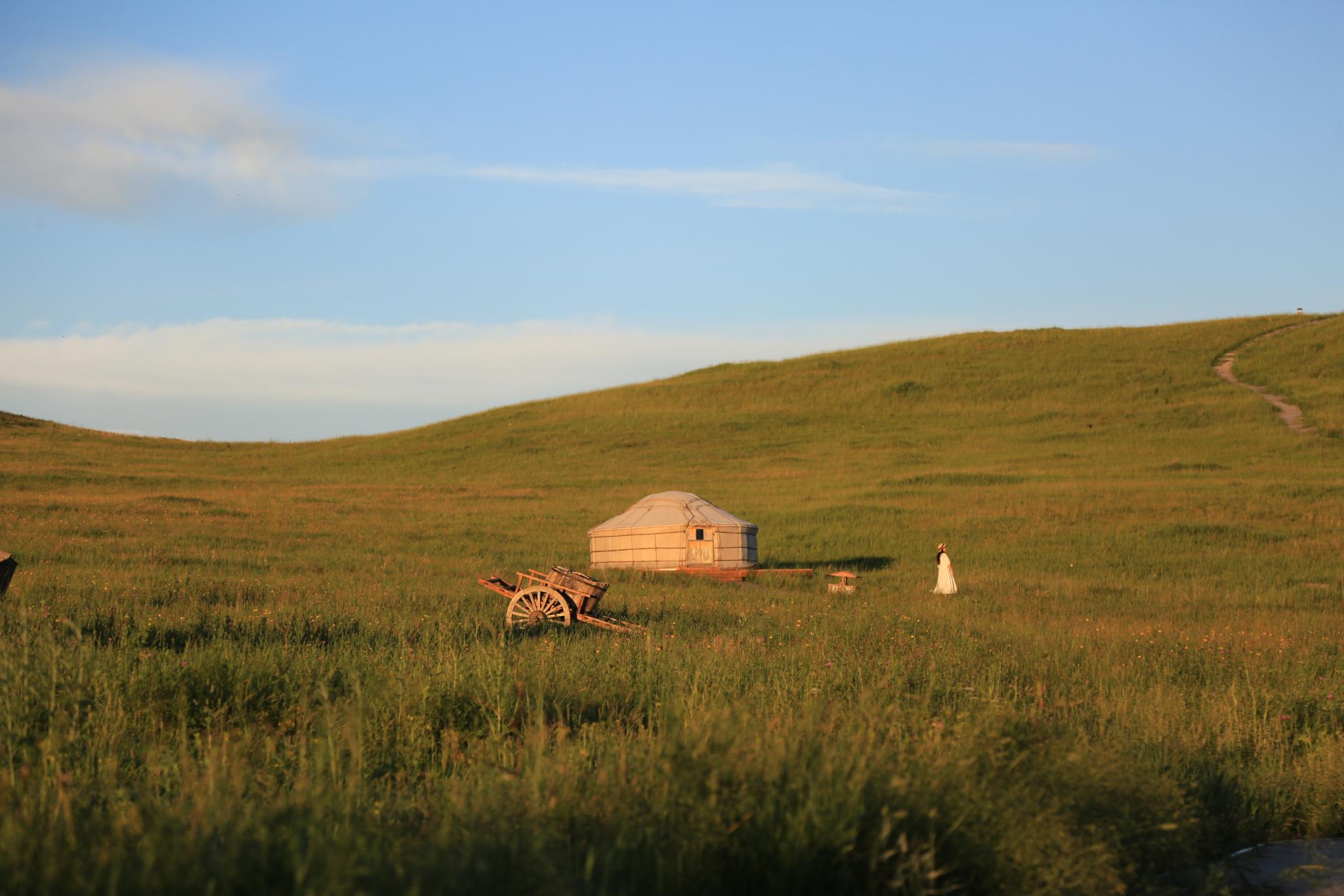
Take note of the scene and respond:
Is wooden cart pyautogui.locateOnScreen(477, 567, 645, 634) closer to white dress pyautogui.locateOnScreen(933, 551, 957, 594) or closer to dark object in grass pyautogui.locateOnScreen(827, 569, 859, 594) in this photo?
dark object in grass pyautogui.locateOnScreen(827, 569, 859, 594)

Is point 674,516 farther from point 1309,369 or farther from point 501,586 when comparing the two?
point 1309,369

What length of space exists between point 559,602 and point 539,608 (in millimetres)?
287

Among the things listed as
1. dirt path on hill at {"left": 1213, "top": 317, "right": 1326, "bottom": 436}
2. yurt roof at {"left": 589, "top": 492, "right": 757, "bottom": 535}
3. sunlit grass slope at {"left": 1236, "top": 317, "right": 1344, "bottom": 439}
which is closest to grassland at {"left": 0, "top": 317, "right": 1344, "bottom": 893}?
yurt roof at {"left": 589, "top": 492, "right": 757, "bottom": 535}

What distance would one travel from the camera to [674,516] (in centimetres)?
2409

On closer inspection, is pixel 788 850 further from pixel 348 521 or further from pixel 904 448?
pixel 904 448

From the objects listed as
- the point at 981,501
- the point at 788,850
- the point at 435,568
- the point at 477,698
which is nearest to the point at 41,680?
the point at 477,698

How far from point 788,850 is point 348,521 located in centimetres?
2857

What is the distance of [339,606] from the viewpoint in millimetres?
12859

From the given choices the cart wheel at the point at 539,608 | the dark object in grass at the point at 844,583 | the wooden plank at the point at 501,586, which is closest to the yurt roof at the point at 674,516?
the dark object in grass at the point at 844,583

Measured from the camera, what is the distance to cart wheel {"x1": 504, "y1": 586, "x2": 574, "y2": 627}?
12.5 m

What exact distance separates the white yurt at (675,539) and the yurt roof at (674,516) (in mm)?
16

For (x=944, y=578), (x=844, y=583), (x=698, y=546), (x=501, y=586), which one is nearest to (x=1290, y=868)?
(x=501, y=586)

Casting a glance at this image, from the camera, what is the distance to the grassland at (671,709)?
3527mm

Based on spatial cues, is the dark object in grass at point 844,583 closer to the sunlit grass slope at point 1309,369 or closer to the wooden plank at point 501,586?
the wooden plank at point 501,586
